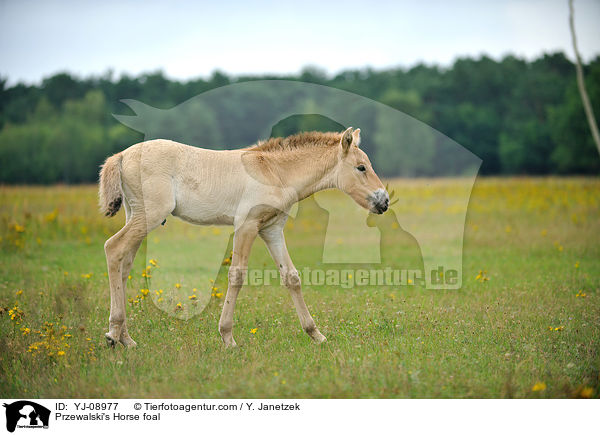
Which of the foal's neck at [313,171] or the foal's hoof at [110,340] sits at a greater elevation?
the foal's neck at [313,171]

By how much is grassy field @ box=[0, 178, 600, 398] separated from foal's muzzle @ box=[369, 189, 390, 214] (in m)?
1.78

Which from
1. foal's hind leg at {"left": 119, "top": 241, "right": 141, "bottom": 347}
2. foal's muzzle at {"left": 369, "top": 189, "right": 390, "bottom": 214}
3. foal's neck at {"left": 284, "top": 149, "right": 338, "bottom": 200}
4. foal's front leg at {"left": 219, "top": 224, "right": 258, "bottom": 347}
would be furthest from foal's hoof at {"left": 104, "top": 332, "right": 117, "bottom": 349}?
foal's muzzle at {"left": 369, "top": 189, "right": 390, "bottom": 214}

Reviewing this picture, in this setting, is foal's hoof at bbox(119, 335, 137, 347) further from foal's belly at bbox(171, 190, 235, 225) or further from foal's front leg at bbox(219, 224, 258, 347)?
foal's belly at bbox(171, 190, 235, 225)

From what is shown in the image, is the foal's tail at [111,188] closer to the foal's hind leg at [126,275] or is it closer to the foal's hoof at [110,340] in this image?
the foal's hind leg at [126,275]

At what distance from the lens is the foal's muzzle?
694cm

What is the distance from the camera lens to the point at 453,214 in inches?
845

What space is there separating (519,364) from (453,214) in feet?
53.0

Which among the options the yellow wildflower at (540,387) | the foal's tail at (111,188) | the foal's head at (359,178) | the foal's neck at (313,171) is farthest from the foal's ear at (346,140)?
the yellow wildflower at (540,387)

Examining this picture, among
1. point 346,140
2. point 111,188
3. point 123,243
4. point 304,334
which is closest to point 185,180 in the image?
point 111,188
